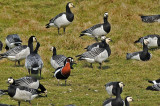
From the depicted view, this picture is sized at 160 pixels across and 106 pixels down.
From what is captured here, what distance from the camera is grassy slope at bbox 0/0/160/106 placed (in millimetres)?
18203

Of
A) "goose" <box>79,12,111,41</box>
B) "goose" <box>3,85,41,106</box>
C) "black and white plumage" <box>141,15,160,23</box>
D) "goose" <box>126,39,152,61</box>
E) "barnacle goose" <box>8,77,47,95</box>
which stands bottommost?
"goose" <box>3,85,41,106</box>

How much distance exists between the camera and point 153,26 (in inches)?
1281

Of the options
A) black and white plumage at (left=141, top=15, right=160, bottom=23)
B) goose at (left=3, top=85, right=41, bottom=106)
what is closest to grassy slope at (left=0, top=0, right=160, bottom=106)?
black and white plumage at (left=141, top=15, right=160, bottom=23)

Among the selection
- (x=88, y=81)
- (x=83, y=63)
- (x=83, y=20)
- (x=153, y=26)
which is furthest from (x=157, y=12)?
(x=88, y=81)

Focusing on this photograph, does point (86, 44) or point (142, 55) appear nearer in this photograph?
point (142, 55)

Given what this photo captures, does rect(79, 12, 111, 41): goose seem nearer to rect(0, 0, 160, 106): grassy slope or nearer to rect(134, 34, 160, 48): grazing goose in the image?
rect(0, 0, 160, 106): grassy slope

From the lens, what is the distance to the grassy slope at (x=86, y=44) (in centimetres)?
1820

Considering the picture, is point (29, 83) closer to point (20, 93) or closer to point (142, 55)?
point (20, 93)

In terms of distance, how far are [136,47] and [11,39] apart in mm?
8914

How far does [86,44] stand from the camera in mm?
28234

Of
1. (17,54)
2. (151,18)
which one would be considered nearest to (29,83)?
(17,54)

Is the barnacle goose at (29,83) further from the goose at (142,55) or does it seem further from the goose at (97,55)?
the goose at (142,55)

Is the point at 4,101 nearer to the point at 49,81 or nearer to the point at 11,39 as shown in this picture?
the point at 49,81

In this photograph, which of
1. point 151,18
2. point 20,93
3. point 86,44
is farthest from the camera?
point 151,18
